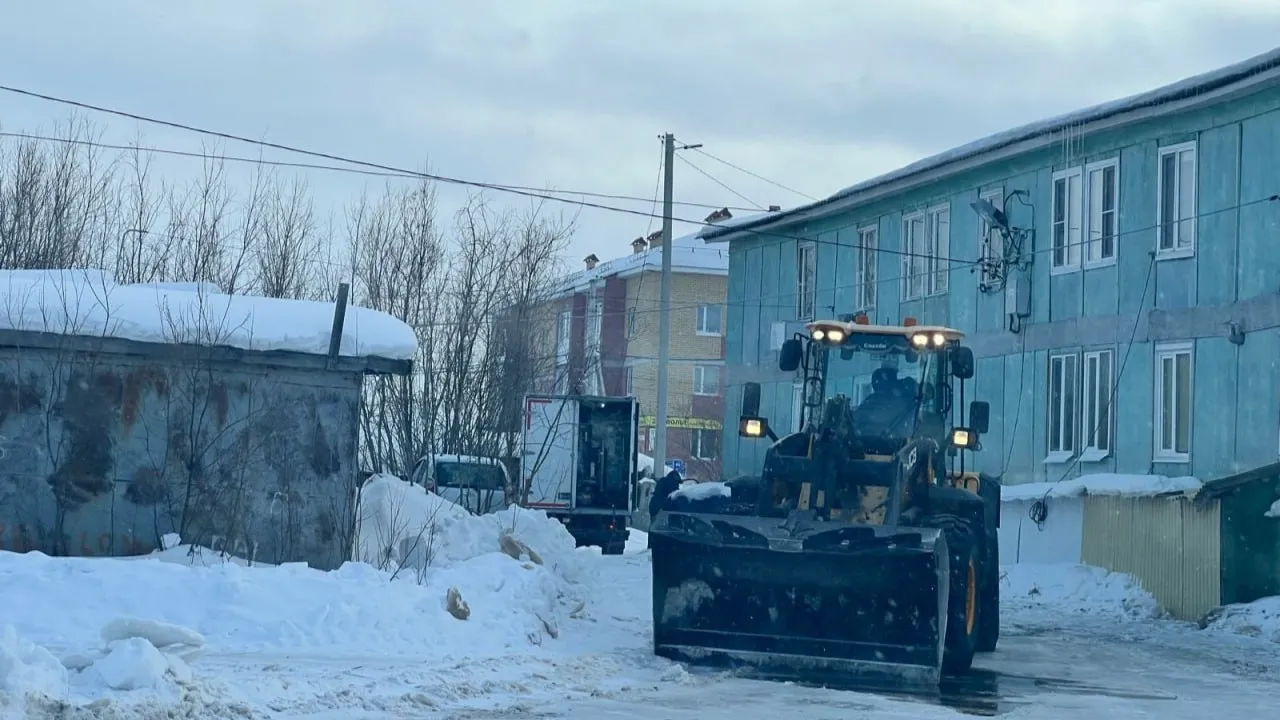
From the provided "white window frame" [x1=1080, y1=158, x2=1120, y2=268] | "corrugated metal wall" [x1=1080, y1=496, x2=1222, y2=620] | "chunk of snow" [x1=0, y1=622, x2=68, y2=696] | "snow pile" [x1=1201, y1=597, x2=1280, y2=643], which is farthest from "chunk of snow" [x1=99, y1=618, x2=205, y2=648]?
"white window frame" [x1=1080, y1=158, x2=1120, y2=268]

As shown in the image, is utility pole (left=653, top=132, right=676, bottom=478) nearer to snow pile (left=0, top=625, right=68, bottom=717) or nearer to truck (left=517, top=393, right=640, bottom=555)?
truck (left=517, top=393, right=640, bottom=555)

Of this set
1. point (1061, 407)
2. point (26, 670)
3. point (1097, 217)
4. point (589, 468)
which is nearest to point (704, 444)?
point (589, 468)

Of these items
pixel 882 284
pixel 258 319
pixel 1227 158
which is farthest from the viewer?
pixel 882 284

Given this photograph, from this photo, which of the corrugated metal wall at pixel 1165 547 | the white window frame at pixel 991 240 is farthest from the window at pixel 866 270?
the corrugated metal wall at pixel 1165 547

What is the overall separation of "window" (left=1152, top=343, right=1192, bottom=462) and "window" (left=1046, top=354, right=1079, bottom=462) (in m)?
2.28

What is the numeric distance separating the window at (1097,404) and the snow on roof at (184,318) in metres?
13.9

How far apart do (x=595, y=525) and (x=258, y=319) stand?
14.9 metres

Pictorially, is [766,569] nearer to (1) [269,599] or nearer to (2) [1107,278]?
(1) [269,599]

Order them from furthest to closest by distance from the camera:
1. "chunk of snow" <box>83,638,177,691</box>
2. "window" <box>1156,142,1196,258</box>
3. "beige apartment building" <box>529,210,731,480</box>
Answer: "beige apartment building" <box>529,210,731,480</box> → "window" <box>1156,142,1196,258</box> → "chunk of snow" <box>83,638,177,691</box>

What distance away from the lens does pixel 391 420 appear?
925 inches

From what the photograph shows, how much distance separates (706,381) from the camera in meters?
63.1

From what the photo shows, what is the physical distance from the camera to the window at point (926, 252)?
101 ft

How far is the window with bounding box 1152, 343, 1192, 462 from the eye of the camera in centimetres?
2380

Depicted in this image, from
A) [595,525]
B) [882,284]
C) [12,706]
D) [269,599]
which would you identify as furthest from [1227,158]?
[12,706]
